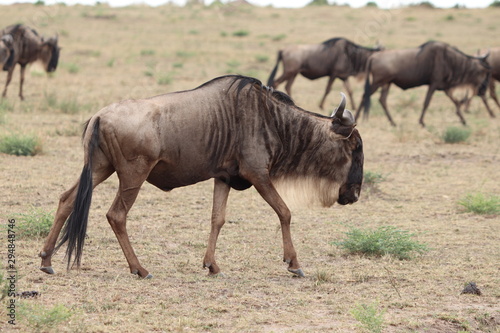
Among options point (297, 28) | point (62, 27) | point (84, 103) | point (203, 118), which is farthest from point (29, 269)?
point (297, 28)

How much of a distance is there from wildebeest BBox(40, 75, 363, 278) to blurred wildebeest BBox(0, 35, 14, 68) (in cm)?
980

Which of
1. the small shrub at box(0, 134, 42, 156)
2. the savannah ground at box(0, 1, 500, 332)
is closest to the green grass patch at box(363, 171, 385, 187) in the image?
the savannah ground at box(0, 1, 500, 332)

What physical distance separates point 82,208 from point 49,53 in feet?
A: 37.9

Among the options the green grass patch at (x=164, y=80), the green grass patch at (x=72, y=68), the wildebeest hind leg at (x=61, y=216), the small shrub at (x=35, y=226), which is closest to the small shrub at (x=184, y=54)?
the green grass patch at (x=72, y=68)

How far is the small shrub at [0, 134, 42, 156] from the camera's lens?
8.58 m

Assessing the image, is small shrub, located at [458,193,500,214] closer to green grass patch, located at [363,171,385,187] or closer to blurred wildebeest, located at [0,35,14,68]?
green grass patch, located at [363,171,385,187]

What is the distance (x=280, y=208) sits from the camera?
4.89m

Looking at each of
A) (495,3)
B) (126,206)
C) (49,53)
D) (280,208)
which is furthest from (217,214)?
(495,3)

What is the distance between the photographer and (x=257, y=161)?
4797 millimetres

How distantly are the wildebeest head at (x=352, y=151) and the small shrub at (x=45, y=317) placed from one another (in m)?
2.26

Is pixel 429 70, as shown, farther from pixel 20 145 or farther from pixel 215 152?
pixel 215 152

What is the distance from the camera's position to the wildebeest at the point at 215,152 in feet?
14.7

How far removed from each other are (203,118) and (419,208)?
3.26 metres

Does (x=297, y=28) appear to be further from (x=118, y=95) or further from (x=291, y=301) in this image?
(x=291, y=301)
